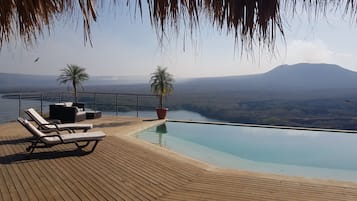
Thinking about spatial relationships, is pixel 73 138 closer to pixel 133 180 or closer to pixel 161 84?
pixel 133 180

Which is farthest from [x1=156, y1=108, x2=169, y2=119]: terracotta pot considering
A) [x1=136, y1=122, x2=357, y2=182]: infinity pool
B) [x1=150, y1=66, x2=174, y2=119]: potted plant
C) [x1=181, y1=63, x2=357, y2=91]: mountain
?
[x1=181, y1=63, x2=357, y2=91]: mountain

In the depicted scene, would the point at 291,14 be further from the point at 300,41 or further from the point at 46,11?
the point at 46,11

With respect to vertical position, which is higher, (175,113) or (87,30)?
(87,30)

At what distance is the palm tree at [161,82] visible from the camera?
Result: 11414 millimetres

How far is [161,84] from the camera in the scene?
11484mm

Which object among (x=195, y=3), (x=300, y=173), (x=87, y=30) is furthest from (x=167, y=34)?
(x=300, y=173)

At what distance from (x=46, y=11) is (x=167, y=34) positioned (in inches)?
23.3

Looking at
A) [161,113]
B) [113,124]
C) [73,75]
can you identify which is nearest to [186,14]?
[113,124]

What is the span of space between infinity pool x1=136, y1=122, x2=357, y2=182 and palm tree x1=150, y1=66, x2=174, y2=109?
124cm

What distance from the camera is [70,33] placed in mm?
1533

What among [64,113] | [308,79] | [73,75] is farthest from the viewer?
[308,79]

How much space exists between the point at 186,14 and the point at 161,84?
10164 mm

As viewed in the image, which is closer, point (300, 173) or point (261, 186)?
point (261, 186)

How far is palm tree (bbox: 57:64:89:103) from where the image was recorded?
12.2 metres
